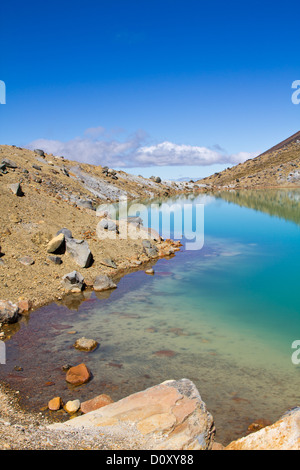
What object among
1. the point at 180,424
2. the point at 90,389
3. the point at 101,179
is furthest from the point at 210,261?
the point at 101,179

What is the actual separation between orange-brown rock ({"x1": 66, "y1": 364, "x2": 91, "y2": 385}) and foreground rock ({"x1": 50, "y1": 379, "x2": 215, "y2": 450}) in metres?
2.54

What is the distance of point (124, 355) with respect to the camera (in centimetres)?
1114

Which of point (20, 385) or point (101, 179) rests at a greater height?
point (101, 179)

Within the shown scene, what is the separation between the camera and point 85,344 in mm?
11508

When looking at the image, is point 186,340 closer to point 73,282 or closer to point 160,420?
point 160,420

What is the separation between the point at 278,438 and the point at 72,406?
16.1 feet

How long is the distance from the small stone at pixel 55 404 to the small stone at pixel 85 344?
275 cm

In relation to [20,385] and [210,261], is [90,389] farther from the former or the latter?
[210,261]

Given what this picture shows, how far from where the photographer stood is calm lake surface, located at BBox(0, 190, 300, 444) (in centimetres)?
916

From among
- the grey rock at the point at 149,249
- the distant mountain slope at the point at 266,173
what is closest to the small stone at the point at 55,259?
the grey rock at the point at 149,249

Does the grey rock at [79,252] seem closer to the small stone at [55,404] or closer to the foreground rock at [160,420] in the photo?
the small stone at [55,404]

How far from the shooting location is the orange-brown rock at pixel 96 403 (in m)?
8.38

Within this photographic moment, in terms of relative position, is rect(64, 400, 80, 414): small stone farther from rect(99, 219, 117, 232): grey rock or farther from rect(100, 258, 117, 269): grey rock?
rect(99, 219, 117, 232): grey rock
